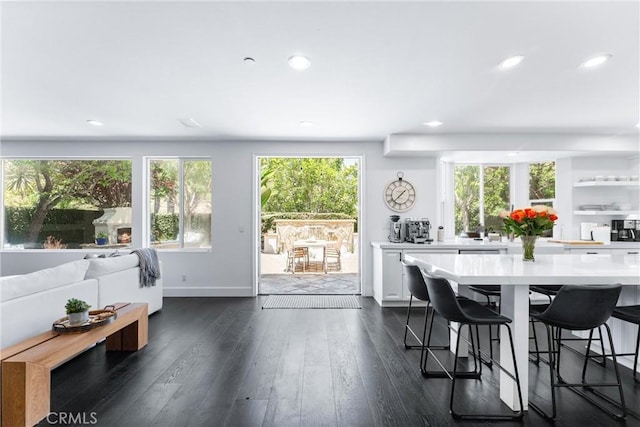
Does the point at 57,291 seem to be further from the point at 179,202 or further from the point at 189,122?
the point at 179,202

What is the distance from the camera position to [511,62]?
8.54 feet

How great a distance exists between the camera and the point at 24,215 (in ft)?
18.2

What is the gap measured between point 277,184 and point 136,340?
8064 mm

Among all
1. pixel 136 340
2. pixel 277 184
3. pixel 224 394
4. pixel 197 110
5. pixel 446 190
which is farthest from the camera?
pixel 277 184

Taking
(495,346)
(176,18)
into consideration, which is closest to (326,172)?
(495,346)

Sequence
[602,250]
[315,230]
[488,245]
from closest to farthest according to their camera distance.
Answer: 1. [488,245]
2. [602,250]
3. [315,230]

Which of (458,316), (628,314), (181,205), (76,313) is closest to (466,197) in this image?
(628,314)

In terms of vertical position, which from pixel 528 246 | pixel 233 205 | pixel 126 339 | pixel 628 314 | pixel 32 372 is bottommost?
pixel 126 339

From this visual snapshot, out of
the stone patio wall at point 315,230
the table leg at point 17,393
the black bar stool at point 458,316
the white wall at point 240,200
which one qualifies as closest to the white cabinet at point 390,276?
the white wall at point 240,200

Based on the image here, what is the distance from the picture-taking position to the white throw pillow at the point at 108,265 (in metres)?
3.27

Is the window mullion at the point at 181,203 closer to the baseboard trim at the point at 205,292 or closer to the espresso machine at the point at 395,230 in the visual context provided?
the baseboard trim at the point at 205,292

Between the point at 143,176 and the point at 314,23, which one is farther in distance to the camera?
the point at 143,176

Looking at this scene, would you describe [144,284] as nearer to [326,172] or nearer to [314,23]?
[314,23]

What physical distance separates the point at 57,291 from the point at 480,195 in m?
5.81
